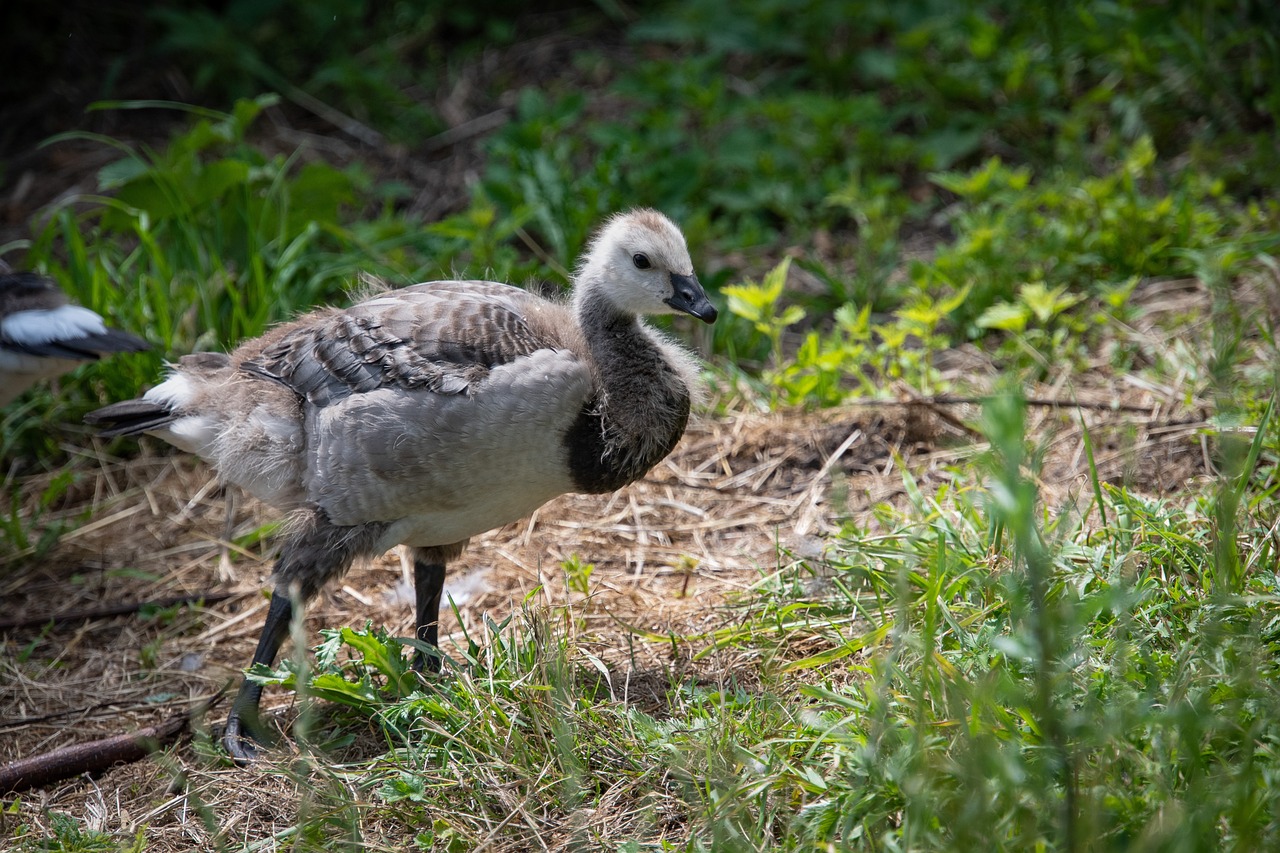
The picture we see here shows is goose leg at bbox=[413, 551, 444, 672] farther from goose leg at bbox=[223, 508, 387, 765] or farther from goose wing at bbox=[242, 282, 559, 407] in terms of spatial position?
goose wing at bbox=[242, 282, 559, 407]

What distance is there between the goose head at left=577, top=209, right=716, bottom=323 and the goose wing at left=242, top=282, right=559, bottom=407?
0.91 feet

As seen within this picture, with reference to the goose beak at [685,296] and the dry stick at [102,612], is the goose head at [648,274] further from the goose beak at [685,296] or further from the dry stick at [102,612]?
the dry stick at [102,612]

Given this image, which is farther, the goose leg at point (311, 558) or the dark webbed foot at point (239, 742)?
the goose leg at point (311, 558)

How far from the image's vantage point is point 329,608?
4.08m

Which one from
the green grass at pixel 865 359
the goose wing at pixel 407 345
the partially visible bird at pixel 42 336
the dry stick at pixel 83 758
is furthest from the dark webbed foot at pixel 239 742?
the partially visible bird at pixel 42 336

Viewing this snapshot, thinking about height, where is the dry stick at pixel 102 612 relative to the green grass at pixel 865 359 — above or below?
below

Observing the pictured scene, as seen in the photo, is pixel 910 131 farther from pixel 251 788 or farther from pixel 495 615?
→ pixel 251 788

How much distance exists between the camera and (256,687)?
354 centimetres

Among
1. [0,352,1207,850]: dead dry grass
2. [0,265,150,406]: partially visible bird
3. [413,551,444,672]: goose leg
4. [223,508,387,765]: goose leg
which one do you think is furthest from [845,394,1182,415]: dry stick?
[0,265,150,406]: partially visible bird

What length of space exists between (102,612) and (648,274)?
2391 millimetres

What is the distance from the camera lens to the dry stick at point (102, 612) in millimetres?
4043

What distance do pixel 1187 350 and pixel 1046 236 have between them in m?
0.96

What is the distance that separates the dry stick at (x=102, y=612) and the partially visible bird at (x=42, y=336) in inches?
37.9

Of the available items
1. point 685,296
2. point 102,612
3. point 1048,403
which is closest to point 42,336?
point 102,612
